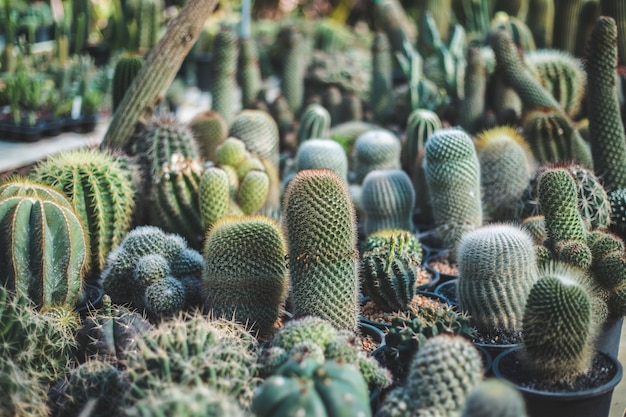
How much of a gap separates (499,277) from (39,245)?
2170 millimetres

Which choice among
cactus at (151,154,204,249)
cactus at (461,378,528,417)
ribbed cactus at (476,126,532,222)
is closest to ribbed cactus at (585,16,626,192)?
ribbed cactus at (476,126,532,222)

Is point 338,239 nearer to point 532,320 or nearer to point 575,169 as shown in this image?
point 532,320

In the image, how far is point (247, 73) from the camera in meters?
6.84

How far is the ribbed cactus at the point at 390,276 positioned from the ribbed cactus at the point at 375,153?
143cm

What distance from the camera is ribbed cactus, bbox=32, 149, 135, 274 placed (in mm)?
3838

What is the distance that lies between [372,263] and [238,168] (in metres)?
1.39

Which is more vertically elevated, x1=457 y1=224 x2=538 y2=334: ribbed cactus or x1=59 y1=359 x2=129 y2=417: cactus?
x1=457 y1=224 x2=538 y2=334: ribbed cactus

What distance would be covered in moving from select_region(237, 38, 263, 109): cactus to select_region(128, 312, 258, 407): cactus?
4473 millimetres

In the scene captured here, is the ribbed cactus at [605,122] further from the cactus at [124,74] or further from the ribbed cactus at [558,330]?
the cactus at [124,74]

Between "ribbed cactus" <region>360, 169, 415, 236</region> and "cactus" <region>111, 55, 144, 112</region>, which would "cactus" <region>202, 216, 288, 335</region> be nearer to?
"ribbed cactus" <region>360, 169, 415, 236</region>

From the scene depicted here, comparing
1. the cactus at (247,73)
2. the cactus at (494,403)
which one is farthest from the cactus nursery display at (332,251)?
the cactus at (247,73)

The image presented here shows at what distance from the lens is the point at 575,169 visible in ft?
13.1

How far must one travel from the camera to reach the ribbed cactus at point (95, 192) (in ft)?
12.6

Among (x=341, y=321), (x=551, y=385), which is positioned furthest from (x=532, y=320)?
(x=341, y=321)
